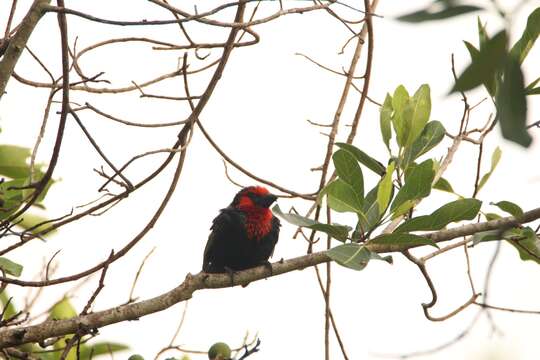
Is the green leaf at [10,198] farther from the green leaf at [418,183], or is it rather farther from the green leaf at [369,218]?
the green leaf at [418,183]

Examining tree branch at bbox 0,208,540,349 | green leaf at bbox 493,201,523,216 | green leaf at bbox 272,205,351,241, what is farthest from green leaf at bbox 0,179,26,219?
green leaf at bbox 493,201,523,216

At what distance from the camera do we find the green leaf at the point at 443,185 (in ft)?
11.2

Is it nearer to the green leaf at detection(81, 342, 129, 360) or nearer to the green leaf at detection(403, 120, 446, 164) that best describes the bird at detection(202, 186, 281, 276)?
the green leaf at detection(81, 342, 129, 360)

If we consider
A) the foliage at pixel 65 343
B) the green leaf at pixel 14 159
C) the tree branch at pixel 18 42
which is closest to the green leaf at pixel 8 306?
the foliage at pixel 65 343

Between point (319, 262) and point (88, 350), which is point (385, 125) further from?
point (88, 350)

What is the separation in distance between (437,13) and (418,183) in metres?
2.11

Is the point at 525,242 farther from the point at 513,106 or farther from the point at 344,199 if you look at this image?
the point at 513,106

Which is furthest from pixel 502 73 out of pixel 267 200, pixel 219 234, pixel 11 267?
pixel 267 200

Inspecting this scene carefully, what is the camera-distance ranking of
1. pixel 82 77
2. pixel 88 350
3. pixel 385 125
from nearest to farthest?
pixel 82 77 < pixel 385 125 < pixel 88 350

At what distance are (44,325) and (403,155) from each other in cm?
154

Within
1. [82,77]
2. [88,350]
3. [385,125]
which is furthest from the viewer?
[88,350]

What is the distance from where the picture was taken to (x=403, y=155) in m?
3.24

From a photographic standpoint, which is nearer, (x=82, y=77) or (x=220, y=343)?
(x=220, y=343)

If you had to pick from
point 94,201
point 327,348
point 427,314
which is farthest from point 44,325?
point 427,314
